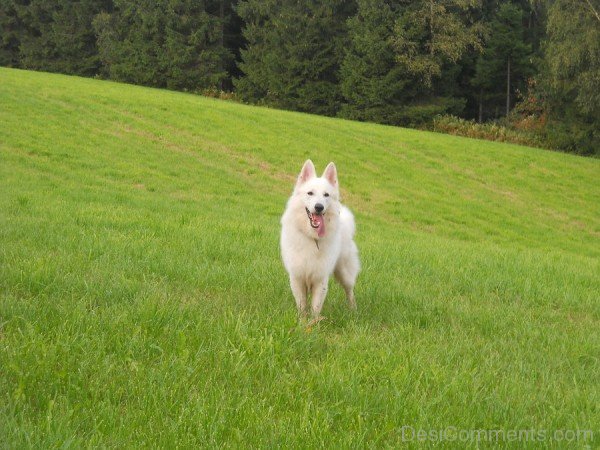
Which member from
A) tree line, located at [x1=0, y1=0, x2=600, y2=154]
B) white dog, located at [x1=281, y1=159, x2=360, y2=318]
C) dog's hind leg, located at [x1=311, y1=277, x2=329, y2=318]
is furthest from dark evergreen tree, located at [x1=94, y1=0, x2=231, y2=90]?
A: dog's hind leg, located at [x1=311, y1=277, x2=329, y2=318]

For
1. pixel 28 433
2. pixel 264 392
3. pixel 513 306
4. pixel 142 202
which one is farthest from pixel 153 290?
pixel 142 202

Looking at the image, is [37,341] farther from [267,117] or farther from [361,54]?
[361,54]

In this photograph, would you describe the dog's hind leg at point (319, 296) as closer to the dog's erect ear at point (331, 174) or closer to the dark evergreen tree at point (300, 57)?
the dog's erect ear at point (331, 174)

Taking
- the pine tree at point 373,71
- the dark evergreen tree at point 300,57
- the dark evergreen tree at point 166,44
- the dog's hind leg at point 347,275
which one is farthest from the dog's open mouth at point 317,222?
the dark evergreen tree at point 166,44

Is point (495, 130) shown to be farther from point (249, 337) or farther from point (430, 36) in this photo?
point (249, 337)

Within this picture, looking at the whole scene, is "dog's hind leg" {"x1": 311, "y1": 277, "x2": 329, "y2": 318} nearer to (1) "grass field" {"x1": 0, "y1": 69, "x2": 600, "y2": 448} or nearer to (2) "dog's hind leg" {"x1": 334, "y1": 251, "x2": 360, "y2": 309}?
(1) "grass field" {"x1": 0, "y1": 69, "x2": 600, "y2": 448}

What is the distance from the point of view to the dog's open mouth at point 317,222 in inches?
195

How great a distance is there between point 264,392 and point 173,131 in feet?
67.6

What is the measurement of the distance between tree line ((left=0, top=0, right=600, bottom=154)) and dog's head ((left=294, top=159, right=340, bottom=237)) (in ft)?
110

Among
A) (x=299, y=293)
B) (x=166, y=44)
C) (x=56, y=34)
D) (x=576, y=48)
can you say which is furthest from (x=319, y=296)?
(x=56, y=34)

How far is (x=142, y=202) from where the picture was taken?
11.9 metres

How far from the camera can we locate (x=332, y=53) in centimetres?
4369

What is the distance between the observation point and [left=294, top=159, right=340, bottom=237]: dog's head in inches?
194

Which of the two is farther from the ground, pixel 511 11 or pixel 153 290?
pixel 511 11
